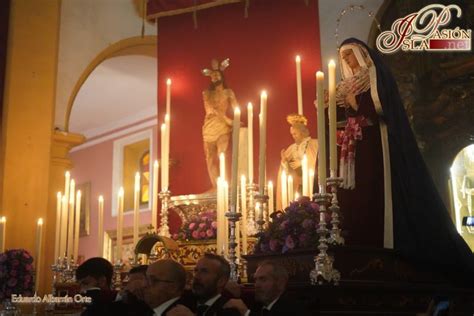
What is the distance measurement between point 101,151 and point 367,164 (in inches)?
414

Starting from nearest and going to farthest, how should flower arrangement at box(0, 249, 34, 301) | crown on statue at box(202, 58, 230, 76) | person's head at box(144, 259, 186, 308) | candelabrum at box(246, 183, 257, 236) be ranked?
person's head at box(144, 259, 186, 308) → flower arrangement at box(0, 249, 34, 301) → candelabrum at box(246, 183, 257, 236) → crown on statue at box(202, 58, 230, 76)

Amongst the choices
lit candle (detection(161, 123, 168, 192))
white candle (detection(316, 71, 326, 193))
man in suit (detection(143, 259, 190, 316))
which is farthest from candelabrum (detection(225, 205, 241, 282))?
lit candle (detection(161, 123, 168, 192))

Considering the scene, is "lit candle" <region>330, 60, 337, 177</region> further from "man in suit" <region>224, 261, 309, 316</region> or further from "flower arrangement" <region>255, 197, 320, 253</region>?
"man in suit" <region>224, 261, 309, 316</region>

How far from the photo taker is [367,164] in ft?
12.8

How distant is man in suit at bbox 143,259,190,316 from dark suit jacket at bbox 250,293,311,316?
0.34 m

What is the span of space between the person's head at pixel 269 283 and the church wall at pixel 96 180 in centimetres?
1038

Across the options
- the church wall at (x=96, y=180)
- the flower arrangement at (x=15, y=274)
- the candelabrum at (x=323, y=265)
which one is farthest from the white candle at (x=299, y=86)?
the church wall at (x=96, y=180)

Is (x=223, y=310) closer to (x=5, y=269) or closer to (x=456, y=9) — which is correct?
(x=5, y=269)

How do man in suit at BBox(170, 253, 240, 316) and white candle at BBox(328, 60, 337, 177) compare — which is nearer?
man in suit at BBox(170, 253, 240, 316)

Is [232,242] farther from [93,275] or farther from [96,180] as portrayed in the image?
[96,180]

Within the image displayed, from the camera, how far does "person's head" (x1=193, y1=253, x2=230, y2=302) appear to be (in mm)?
2885

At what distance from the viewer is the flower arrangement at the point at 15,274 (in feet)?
16.5

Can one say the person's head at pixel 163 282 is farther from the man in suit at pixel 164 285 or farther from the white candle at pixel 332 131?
the white candle at pixel 332 131

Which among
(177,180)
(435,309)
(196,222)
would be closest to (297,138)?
(196,222)
